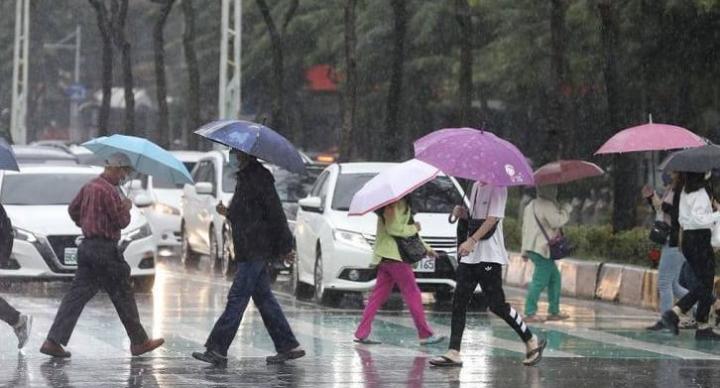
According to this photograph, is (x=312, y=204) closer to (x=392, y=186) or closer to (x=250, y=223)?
(x=392, y=186)

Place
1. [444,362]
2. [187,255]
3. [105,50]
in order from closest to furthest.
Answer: [444,362], [187,255], [105,50]

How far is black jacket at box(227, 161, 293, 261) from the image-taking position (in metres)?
13.5

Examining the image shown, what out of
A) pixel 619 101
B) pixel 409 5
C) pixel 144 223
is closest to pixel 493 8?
pixel 409 5

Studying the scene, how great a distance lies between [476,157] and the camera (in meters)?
13.4

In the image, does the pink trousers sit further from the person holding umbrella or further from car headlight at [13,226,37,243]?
car headlight at [13,226,37,243]

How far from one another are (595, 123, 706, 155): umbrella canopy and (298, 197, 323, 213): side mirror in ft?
12.6

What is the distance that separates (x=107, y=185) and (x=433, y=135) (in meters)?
2.61

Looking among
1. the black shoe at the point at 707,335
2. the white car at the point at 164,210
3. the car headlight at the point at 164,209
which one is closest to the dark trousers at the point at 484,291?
the black shoe at the point at 707,335

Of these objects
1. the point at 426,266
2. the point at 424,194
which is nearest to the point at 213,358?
the point at 426,266

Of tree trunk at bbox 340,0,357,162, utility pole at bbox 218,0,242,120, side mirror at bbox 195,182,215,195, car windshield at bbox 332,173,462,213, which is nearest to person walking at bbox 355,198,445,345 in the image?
car windshield at bbox 332,173,462,213

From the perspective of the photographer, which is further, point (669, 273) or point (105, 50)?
point (105, 50)

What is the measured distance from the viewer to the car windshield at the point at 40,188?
2214 cm

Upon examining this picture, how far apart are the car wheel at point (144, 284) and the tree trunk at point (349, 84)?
452 inches

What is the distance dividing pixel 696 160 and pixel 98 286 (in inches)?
230
